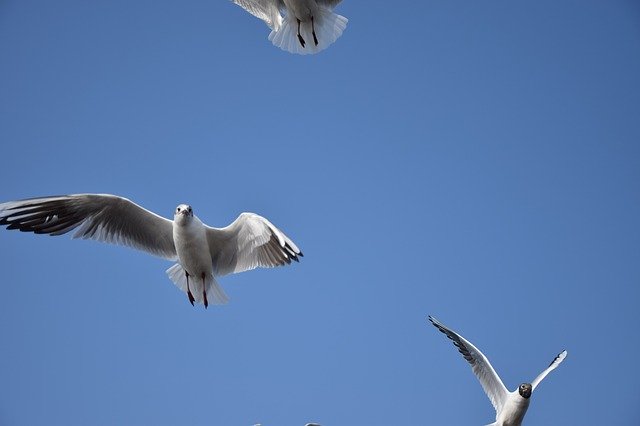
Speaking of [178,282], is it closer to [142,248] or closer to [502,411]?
[142,248]

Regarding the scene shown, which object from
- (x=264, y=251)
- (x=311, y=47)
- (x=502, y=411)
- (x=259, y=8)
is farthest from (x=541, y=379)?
(x=259, y=8)

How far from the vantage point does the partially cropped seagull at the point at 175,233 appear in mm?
9258

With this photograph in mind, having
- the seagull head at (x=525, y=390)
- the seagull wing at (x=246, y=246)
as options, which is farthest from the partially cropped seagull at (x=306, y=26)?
the seagull head at (x=525, y=390)

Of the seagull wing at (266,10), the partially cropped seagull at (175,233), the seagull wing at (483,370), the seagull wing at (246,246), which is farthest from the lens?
the seagull wing at (483,370)

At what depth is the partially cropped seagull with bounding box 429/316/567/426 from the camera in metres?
10.8

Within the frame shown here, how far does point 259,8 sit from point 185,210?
104 inches

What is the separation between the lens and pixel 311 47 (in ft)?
33.9

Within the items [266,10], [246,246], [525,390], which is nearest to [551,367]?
[525,390]

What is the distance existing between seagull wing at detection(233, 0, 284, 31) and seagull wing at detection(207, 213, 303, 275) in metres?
2.43

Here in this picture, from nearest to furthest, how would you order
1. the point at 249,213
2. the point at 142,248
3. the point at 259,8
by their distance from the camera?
the point at 249,213, the point at 142,248, the point at 259,8

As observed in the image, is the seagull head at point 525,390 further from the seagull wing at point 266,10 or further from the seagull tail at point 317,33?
the seagull wing at point 266,10

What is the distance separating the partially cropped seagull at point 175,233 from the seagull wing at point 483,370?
289 cm

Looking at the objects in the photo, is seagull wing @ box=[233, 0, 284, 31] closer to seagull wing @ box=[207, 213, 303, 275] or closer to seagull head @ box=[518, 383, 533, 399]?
seagull wing @ box=[207, 213, 303, 275]

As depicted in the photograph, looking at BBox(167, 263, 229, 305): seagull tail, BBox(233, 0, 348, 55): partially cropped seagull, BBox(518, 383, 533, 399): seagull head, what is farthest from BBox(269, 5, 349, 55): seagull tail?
BBox(518, 383, 533, 399): seagull head
